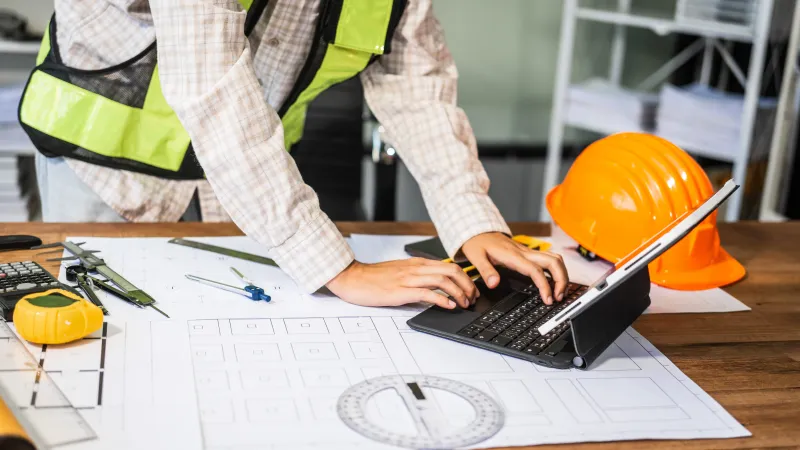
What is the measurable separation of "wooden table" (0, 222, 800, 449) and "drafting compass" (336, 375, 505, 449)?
102 millimetres

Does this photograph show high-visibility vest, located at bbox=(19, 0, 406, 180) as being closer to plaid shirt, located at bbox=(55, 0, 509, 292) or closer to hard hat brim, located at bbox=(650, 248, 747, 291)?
plaid shirt, located at bbox=(55, 0, 509, 292)

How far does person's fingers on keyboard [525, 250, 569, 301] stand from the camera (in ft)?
3.79

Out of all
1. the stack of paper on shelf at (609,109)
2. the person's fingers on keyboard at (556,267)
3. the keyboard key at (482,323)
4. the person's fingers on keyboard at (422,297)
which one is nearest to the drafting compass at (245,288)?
the person's fingers on keyboard at (422,297)

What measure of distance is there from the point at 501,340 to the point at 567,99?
1809mm

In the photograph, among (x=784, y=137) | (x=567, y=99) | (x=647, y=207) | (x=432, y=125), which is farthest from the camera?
(x=567, y=99)

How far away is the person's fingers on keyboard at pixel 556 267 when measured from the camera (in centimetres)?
116

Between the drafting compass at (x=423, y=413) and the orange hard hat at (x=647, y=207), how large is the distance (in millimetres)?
Result: 526

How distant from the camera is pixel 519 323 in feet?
3.52

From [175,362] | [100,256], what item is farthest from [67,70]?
[175,362]

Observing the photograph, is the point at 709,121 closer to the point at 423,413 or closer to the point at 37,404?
the point at 423,413

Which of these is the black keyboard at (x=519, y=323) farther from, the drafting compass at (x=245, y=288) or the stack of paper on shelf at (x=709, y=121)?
the stack of paper on shelf at (x=709, y=121)

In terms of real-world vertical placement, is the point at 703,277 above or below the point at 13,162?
above

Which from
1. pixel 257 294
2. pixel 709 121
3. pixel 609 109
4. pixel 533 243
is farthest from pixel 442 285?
pixel 609 109

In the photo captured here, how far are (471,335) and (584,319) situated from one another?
139 mm
